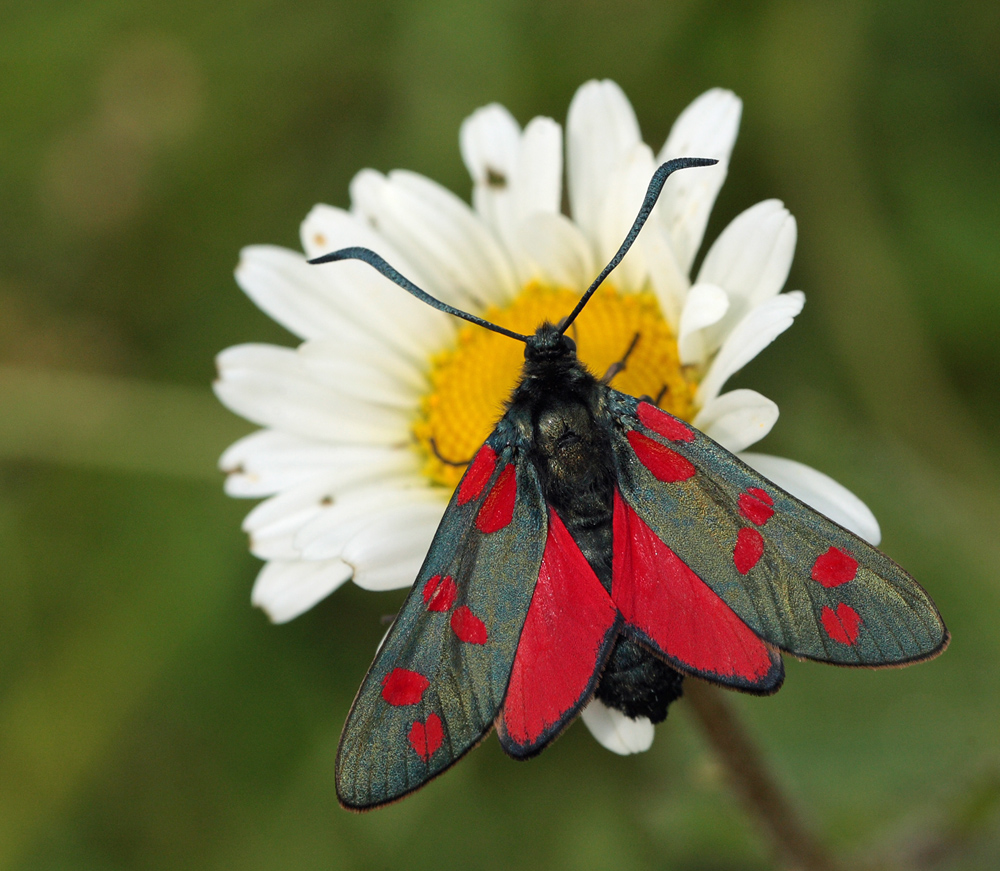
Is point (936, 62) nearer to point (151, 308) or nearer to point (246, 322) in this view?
point (246, 322)

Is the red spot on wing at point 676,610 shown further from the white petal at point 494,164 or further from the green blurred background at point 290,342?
the green blurred background at point 290,342

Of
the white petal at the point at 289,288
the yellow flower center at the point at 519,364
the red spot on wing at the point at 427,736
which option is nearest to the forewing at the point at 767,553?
the yellow flower center at the point at 519,364

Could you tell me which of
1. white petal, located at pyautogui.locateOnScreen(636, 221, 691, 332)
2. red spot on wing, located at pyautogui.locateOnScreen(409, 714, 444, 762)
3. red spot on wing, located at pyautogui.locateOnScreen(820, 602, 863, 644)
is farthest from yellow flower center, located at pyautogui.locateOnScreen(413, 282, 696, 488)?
red spot on wing, located at pyautogui.locateOnScreen(409, 714, 444, 762)

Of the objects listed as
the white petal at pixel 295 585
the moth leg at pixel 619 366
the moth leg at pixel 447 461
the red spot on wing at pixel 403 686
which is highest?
the moth leg at pixel 619 366

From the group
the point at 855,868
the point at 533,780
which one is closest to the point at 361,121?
the point at 533,780

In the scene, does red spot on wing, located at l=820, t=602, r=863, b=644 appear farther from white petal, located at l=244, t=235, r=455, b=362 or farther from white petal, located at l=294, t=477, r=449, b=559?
white petal, located at l=244, t=235, r=455, b=362

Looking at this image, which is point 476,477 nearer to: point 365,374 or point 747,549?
point 747,549

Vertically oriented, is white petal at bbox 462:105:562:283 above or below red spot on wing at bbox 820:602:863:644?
above
